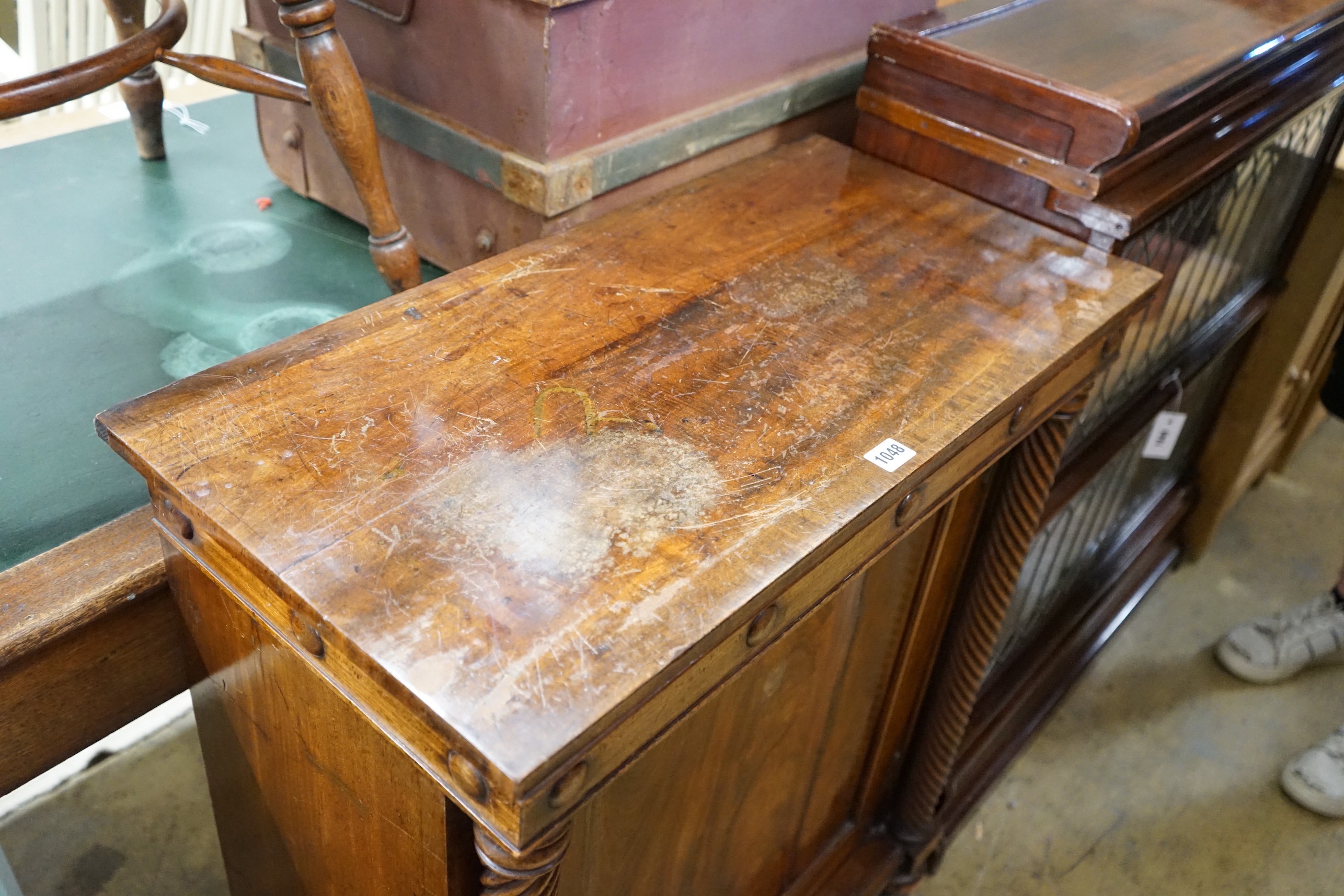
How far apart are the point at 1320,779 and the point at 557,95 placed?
5.54 feet

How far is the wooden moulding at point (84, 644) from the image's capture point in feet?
2.69

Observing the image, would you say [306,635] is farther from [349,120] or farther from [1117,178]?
[1117,178]

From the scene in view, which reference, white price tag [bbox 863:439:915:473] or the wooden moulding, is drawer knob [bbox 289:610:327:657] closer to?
the wooden moulding

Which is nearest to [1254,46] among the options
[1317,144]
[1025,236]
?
[1025,236]

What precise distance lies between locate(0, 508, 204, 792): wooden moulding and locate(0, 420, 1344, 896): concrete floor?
2.59 ft

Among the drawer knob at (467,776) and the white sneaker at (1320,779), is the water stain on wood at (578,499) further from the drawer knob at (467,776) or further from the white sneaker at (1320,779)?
the white sneaker at (1320,779)

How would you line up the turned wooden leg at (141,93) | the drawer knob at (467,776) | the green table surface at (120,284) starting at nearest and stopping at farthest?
the drawer knob at (467,776) → the green table surface at (120,284) → the turned wooden leg at (141,93)

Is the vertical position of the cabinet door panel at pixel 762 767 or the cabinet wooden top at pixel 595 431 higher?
A: the cabinet wooden top at pixel 595 431

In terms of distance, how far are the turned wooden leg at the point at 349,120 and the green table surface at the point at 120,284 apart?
7.8 inches

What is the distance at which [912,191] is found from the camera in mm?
1179

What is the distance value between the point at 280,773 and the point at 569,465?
1.15 feet

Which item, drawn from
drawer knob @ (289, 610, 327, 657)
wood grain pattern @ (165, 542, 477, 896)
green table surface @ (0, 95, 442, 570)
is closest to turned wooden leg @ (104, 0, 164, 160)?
green table surface @ (0, 95, 442, 570)

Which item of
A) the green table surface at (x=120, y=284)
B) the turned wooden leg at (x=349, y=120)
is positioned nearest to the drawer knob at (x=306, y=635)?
the green table surface at (x=120, y=284)

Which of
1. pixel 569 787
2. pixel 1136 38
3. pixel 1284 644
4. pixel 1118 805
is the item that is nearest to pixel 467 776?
pixel 569 787
